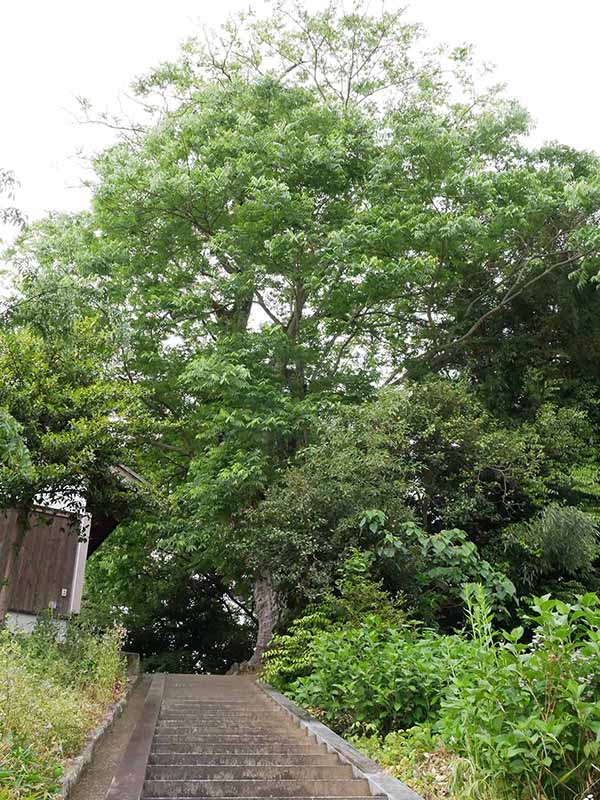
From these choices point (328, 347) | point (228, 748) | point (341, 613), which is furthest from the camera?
point (328, 347)

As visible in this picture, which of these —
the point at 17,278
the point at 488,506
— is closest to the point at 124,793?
the point at 17,278

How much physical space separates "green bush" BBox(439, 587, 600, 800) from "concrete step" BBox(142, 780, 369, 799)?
3.30 ft

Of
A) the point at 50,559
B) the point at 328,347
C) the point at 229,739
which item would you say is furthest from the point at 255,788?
the point at 328,347

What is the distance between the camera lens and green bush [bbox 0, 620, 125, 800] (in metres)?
4.08

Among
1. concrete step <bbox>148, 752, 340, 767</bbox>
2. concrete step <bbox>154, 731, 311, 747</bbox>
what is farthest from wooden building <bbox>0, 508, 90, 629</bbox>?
concrete step <bbox>148, 752, 340, 767</bbox>

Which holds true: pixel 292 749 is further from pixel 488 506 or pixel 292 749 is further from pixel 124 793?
pixel 488 506

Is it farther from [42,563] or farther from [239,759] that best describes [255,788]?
[42,563]

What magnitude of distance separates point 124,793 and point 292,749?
2.06m

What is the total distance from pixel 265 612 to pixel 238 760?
30.2 ft

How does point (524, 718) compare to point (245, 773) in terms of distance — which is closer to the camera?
point (524, 718)

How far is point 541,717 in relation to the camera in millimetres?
3699

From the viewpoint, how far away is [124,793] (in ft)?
13.7

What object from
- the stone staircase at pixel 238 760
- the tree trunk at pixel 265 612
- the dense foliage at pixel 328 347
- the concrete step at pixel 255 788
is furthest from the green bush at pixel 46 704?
the tree trunk at pixel 265 612

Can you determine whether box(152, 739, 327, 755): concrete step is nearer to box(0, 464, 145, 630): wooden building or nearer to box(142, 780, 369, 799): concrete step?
box(142, 780, 369, 799): concrete step
